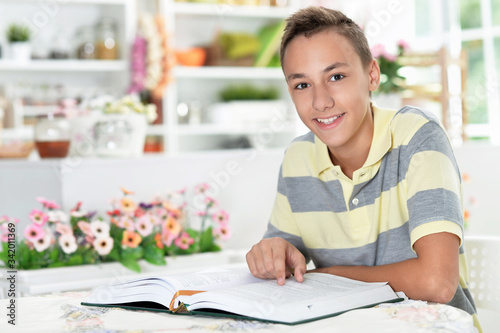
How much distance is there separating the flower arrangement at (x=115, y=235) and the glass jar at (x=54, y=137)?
256mm

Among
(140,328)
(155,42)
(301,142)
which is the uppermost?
(155,42)

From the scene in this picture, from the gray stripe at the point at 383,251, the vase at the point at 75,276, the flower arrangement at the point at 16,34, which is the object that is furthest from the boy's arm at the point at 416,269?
the flower arrangement at the point at 16,34

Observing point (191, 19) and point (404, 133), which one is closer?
point (404, 133)

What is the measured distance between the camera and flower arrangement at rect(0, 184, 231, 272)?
6.18 ft

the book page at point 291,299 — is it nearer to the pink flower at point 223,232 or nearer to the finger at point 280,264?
the finger at point 280,264

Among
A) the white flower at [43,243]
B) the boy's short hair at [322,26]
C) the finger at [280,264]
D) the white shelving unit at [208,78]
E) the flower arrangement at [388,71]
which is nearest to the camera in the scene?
the finger at [280,264]

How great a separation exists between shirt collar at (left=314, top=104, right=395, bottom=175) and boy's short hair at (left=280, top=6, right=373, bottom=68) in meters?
0.12

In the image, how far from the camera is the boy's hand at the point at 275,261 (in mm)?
1033

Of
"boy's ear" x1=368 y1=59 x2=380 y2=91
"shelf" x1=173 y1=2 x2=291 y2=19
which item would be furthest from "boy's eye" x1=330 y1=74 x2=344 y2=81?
"shelf" x1=173 y1=2 x2=291 y2=19

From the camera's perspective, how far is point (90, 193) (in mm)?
2141

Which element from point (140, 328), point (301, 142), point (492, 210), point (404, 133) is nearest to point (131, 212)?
point (301, 142)

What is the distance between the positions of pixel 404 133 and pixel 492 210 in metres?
2.04

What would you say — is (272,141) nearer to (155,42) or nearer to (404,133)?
(155,42)

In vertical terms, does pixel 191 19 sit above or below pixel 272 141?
above
